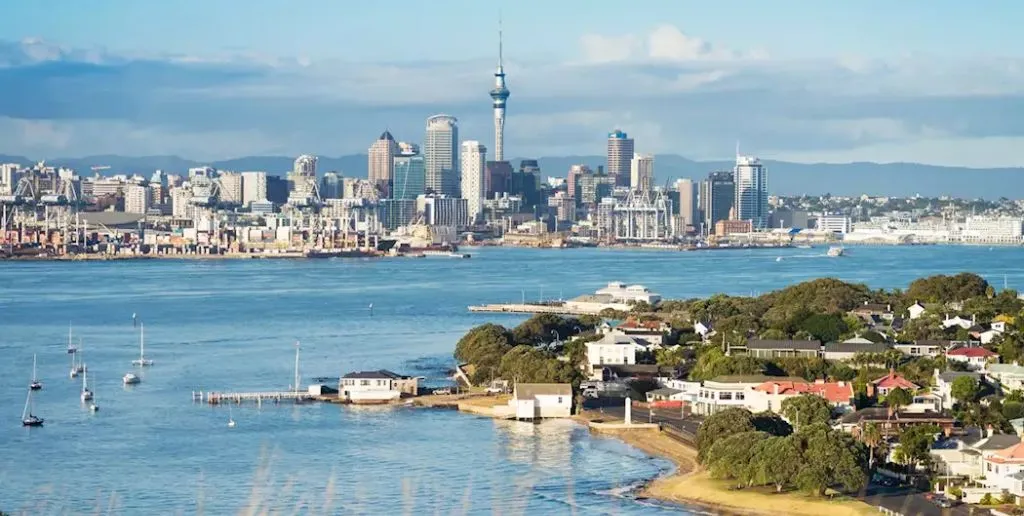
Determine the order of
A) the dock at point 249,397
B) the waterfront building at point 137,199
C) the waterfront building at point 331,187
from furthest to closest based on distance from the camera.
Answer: the waterfront building at point 331,187
the waterfront building at point 137,199
the dock at point 249,397

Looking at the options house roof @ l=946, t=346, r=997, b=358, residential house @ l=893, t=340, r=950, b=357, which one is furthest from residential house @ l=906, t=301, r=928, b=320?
house roof @ l=946, t=346, r=997, b=358

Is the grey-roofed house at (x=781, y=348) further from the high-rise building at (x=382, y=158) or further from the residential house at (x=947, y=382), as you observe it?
the high-rise building at (x=382, y=158)

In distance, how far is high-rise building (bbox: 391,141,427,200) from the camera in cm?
11938

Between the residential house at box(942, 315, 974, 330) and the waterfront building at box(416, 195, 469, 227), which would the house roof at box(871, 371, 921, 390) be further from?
the waterfront building at box(416, 195, 469, 227)

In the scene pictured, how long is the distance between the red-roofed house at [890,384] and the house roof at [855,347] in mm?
2465

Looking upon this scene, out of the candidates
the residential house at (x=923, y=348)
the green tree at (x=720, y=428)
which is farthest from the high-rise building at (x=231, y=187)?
the green tree at (x=720, y=428)

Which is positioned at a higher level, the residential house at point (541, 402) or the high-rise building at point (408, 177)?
the high-rise building at point (408, 177)

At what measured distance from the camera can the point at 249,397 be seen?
1906 centimetres

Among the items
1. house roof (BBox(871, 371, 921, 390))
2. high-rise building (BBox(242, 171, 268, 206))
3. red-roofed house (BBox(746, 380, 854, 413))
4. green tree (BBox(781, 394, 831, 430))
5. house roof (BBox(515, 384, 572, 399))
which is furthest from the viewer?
high-rise building (BBox(242, 171, 268, 206))

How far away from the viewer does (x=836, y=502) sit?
12.6 meters

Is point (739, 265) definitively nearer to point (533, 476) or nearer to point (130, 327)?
point (130, 327)

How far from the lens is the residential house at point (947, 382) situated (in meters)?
16.6

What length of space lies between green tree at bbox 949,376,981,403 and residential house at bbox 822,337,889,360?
10.2 feet

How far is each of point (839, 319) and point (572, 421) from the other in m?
6.62
